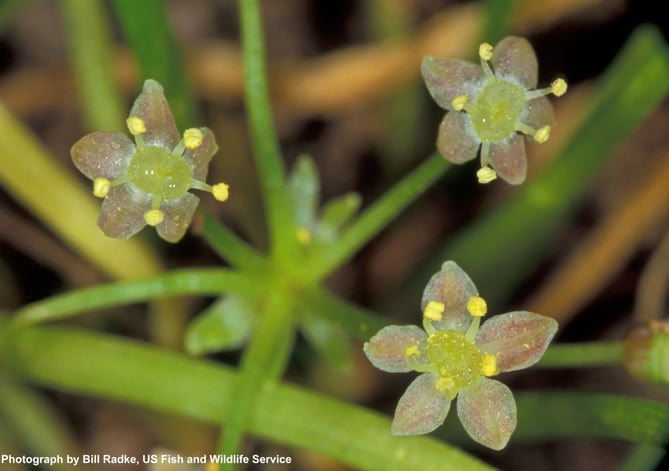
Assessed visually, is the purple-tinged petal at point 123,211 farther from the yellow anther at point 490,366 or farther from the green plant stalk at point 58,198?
the green plant stalk at point 58,198

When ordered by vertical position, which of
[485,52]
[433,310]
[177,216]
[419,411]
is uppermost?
[485,52]

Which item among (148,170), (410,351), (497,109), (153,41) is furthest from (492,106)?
(153,41)

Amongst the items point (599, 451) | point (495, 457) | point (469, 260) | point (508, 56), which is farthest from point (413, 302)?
point (508, 56)

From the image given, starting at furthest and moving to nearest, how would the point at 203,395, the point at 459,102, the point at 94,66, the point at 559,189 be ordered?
the point at 94,66
the point at 559,189
the point at 203,395
the point at 459,102

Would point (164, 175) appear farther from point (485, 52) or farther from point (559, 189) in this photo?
point (559, 189)

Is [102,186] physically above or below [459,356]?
above

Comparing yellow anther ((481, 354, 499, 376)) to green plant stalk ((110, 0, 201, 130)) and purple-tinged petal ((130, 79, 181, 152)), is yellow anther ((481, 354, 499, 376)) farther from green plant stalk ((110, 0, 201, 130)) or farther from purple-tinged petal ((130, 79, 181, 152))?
green plant stalk ((110, 0, 201, 130))

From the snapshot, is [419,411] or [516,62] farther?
[516,62]
